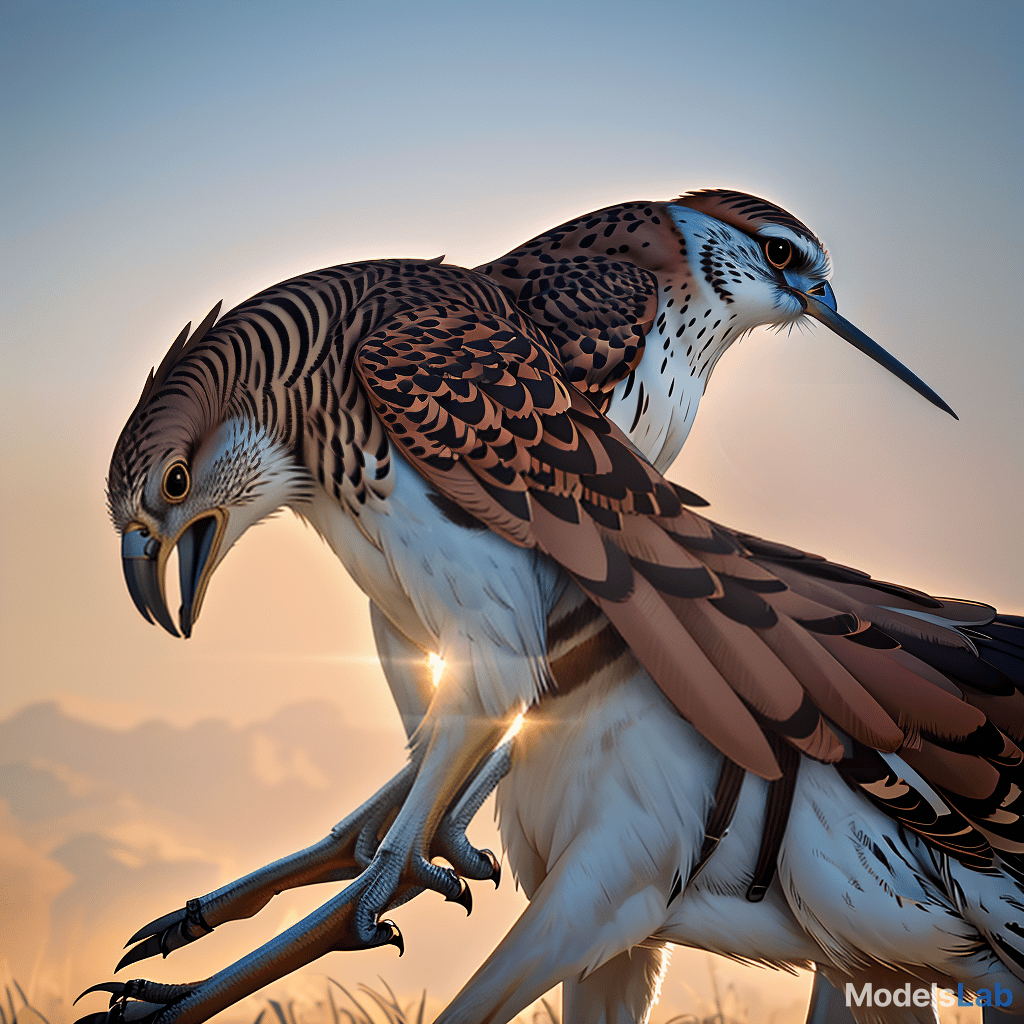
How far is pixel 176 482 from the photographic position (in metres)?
0.76

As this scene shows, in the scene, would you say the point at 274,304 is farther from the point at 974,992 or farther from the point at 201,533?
the point at 974,992

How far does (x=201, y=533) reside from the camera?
0.80 m

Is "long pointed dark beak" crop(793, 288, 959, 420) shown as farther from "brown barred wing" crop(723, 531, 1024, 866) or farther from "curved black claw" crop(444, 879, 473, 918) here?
"curved black claw" crop(444, 879, 473, 918)

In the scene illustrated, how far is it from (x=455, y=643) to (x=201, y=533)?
25 cm

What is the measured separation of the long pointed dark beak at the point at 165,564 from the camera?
769 mm

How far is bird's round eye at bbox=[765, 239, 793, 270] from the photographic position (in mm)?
975

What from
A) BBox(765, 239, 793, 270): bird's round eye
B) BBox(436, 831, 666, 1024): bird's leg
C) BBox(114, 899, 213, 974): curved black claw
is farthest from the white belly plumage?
BBox(765, 239, 793, 270): bird's round eye

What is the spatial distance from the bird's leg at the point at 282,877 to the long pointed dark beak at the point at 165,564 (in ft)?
0.77

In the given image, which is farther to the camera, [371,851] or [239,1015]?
[239,1015]

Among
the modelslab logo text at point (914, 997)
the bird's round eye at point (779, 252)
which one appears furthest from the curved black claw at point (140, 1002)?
the bird's round eye at point (779, 252)

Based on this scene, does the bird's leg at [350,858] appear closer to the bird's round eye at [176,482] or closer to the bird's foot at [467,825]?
the bird's foot at [467,825]

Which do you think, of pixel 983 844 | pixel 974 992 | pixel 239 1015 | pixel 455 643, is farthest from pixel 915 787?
pixel 239 1015

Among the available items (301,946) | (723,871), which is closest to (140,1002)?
(301,946)

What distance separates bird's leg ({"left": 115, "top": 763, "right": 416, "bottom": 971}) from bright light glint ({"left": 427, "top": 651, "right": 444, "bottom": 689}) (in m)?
0.09
